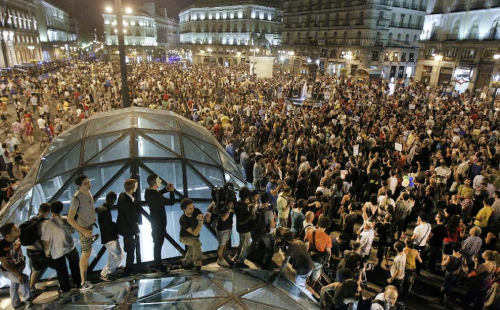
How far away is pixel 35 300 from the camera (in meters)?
4.77

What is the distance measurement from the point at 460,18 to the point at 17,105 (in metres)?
45.5

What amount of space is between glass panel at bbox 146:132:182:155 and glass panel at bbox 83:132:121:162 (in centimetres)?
76

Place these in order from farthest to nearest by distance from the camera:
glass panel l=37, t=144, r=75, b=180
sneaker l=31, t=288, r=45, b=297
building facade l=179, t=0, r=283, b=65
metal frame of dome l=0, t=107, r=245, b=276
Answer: building facade l=179, t=0, r=283, b=65 < glass panel l=37, t=144, r=75, b=180 < metal frame of dome l=0, t=107, r=245, b=276 < sneaker l=31, t=288, r=45, b=297

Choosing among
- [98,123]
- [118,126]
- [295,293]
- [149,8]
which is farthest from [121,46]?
[149,8]

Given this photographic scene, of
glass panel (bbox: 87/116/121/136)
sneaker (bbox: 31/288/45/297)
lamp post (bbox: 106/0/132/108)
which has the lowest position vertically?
sneaker (bbox: 31/288/45/297)

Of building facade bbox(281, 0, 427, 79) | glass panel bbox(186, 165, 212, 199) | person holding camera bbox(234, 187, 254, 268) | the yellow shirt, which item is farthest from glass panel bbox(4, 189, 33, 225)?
building facade bbox(281, 0, 427, 79)

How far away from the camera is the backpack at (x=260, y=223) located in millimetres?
5746

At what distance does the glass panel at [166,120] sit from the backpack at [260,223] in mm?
3125

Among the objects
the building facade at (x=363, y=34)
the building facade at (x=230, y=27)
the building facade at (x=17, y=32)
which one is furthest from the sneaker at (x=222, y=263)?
the building facade at (x=230, y=27)

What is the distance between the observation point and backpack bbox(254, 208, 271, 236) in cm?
575

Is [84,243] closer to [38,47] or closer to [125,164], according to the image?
[125,164]

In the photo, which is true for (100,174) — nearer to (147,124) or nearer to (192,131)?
(147,124)

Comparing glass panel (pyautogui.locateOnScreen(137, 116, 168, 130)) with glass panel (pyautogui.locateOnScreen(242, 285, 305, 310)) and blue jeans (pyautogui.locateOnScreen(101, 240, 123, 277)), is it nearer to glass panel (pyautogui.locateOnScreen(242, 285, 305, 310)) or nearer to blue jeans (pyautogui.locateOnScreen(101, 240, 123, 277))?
blue jeans (pyautogui.locateOnScreen(101, 240, 123, 277))

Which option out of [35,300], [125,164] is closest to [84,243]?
[35,300]
